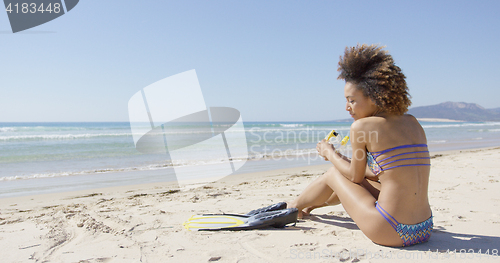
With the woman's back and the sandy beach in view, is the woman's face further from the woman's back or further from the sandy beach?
the sandy beach

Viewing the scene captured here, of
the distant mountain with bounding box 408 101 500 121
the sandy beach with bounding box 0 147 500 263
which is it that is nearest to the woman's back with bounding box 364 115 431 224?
the sandy beach with bounding box 0 147 500 263

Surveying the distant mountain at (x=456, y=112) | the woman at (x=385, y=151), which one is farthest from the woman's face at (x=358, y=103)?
the distant mountain at (x=456, y=112)

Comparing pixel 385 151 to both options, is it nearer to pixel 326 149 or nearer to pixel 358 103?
pixel 358 103

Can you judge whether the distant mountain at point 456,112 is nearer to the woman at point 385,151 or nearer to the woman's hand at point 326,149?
the woman's hand at point 326,149

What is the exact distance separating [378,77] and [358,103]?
0.24 meters

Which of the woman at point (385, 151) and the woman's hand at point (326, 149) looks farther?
the woman's hand at point (326, 149)

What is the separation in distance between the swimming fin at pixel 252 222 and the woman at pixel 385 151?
68cm

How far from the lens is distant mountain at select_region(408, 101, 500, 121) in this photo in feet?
309

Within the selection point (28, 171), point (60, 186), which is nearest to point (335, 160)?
point (60, 186)

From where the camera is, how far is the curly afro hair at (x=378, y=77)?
2027mm

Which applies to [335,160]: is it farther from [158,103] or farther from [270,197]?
[158,103]

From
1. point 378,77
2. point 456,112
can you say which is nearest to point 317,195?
point 378,77

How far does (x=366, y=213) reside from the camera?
7.04 feet

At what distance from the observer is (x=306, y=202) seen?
2.88 meters
